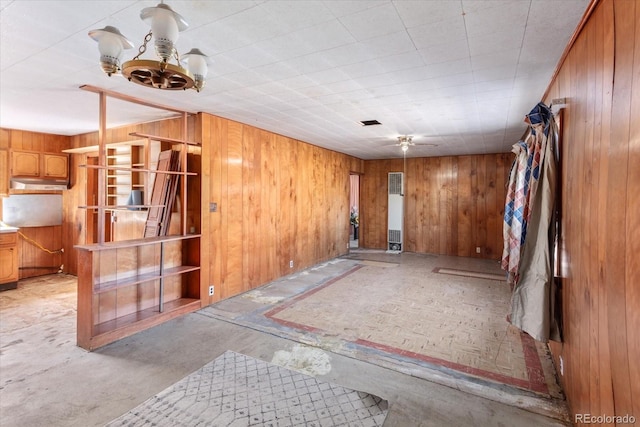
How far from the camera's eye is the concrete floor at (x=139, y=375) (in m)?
2.01

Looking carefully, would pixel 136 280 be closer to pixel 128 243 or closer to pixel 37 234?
pixel 128 243

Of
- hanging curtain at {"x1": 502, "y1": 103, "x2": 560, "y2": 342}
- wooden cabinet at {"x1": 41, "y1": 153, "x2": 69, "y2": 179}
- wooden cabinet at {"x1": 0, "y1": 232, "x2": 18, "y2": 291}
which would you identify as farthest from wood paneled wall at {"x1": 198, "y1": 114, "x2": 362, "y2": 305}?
wooden cabinet at {"x1": 41, "y1": 153, "x2": 69, "y2": 179}

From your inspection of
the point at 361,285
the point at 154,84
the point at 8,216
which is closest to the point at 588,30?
the point at 154,84

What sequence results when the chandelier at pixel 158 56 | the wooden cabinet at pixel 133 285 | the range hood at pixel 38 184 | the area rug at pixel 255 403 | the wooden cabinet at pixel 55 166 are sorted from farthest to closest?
the wooden cabinet at pixel 55 166, the range hood at pixel 38 184, the wooden cabinet at pixel 133 285, the area rug at pixel 255 403, the chandelier at pixel 158 56

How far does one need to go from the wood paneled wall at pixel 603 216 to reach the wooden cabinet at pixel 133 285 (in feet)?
11.7

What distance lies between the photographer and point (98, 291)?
9.65ft

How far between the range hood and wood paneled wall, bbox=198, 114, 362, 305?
11.6ft

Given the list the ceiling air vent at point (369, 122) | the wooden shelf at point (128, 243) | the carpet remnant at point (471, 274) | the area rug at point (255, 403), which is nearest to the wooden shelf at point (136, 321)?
the wooden shelf at point (128, 243)

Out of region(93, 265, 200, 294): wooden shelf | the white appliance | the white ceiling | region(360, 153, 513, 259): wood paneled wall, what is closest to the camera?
the white ceiling

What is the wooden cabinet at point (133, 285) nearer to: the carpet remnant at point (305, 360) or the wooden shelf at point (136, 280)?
the wooden shelf at point (136, 280)

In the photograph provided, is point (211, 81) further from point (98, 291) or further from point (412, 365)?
point (412, 365)

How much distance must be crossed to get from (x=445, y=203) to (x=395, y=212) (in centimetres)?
124

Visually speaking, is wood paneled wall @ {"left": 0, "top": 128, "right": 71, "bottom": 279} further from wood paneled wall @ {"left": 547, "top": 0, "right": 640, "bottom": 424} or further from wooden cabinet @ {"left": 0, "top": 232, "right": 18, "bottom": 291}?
wood paneled wall @ {"left": 547, "top": 0, "right": 640, "bottom": 424}

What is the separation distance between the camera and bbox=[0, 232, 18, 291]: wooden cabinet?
457 centimetres
